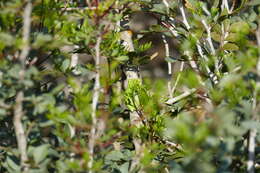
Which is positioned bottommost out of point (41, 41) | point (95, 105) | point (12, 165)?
point (12, 165)

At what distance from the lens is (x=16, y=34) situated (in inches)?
43.3

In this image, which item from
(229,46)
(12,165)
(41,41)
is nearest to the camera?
(41,41)

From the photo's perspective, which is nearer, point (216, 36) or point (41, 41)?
point (41, 41)

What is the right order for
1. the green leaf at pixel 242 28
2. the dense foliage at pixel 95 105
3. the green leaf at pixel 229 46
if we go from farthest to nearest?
1. the green leaf at pixel 229 46
2. the green leaf at pixel 242 28
3. the dense foliage at pixel 95 105

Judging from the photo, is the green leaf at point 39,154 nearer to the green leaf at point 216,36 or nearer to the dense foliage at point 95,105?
the dense foliage at point 95,105

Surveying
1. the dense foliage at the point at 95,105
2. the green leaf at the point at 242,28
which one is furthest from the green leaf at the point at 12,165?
the green leaf at the point at 242,28

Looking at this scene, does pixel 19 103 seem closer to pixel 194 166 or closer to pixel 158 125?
pixel 194 166

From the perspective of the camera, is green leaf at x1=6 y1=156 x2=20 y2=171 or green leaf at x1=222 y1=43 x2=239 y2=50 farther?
green leaf at x1=222 y1=43 x2=239 y2=50

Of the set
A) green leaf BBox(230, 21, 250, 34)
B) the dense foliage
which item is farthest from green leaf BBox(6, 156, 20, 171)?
green leaf BBox(230, 21, 250, 34)

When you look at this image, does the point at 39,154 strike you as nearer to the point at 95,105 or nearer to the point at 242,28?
the point at 95,105

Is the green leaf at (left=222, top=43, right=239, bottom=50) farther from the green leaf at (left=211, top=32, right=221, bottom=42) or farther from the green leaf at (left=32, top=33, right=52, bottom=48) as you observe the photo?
the green leaf at (left=32, top=33, right=52, bottom=48)

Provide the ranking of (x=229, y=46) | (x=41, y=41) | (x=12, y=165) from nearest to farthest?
(x=41, y=41)
(x=12, y=165)
(x=229, y=46)

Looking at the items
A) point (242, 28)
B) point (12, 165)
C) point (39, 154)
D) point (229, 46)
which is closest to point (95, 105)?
point (39, 154)

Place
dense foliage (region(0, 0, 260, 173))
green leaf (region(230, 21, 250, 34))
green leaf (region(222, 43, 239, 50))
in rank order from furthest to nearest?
green leaf (region(222, 43, 239, 50))
green leaf (region(230, 21, 250, 34))
dense foliage (region(0, 0, 260, 173))
